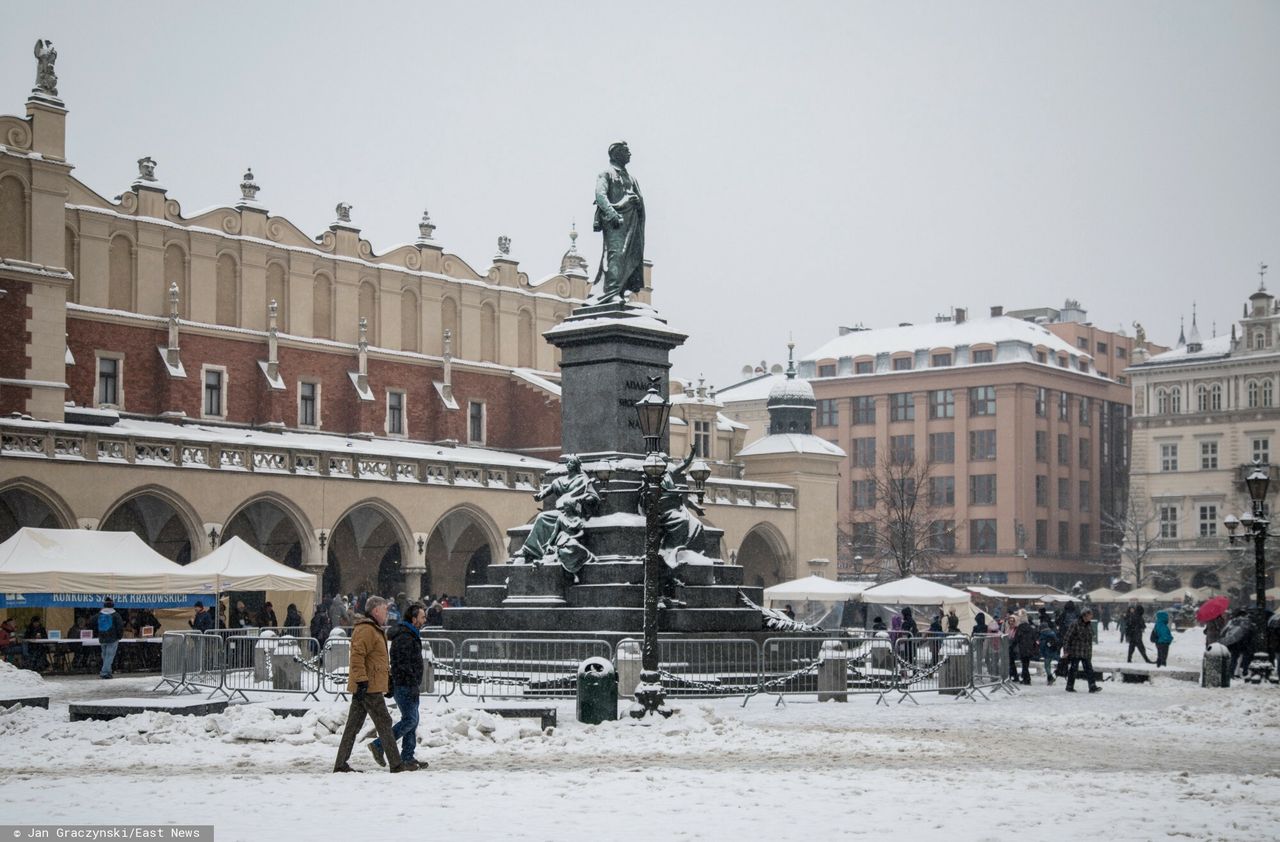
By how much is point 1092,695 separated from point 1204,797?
1274 cm

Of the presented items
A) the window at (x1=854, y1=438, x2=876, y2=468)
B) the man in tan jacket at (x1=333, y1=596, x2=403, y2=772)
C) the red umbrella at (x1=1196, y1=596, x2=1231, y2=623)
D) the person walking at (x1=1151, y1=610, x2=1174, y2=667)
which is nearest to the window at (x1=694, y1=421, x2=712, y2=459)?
the window at (x1=854, y1=438, x2=876, y2=468)

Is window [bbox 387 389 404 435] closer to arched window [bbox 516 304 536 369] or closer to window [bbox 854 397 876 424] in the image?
arched window [bbox 516 304 536 369]

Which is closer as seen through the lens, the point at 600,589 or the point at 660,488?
the point at 660,488

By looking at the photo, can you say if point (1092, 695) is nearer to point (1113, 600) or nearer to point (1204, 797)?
point (1204, 797)

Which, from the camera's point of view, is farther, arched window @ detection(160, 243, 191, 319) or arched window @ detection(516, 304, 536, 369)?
arched window @ detection(516, 304, 536, 369)

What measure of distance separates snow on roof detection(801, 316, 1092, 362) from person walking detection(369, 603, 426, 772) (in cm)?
7205

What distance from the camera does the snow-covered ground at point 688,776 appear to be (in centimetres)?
1088

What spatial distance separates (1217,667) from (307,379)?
115ft

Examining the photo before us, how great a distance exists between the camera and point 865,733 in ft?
57.0

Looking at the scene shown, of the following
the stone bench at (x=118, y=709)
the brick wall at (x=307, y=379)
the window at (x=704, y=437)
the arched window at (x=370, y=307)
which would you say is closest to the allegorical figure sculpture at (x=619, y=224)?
the stone bench at (x=118, y=709)

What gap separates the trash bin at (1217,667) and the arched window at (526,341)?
127 ft

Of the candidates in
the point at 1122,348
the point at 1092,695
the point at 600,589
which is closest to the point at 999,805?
the point at 600,589

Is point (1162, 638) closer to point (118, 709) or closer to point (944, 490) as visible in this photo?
point (118, 709)

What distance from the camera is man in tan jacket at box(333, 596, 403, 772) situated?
13.5 metres
